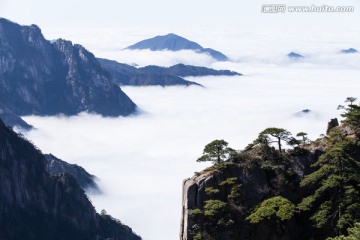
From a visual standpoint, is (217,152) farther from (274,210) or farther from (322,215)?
(322,215)

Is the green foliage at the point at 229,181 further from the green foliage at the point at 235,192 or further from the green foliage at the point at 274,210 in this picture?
the green foliage at the point at 274,210

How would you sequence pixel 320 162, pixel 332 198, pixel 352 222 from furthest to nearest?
pixel 320 162
pixel 332 198
pixel 352 222

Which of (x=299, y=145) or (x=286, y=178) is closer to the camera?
(x=286, y=178)

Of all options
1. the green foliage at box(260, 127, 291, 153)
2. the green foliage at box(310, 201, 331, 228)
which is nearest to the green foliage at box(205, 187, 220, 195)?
the green foliage at box(260, 127, 291, 153)

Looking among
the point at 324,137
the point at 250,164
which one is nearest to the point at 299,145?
the point at 324,137

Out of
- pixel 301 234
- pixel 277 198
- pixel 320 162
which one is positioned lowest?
pixel 301 234

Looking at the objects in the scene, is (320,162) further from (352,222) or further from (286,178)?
(352,222)

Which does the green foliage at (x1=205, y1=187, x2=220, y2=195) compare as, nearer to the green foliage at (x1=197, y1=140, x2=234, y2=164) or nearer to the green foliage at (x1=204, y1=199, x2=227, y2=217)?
the green foliage at (x1=204, y1=199, x2=227, y2=217)

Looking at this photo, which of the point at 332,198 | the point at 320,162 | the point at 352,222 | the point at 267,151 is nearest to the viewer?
the point at 352,222
